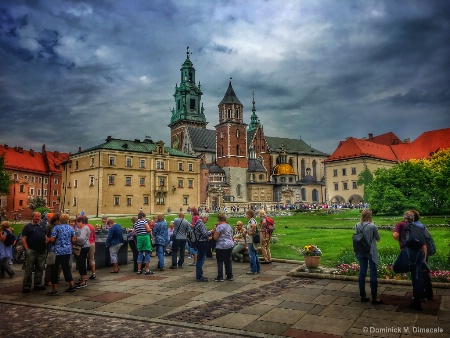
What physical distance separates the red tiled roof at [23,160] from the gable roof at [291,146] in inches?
2189

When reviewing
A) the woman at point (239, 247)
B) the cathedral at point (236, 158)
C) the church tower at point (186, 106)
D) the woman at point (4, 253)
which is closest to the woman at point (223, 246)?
the woman at point (239, 247)

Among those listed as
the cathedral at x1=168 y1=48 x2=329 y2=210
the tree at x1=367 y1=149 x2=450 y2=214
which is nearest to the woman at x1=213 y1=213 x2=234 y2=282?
the tree at x1=367 y1=149 x2=450 y2=214

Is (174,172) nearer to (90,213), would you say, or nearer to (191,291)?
(90,213)

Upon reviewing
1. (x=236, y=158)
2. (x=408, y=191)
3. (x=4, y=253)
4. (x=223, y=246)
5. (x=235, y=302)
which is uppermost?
(x=236, y=158)

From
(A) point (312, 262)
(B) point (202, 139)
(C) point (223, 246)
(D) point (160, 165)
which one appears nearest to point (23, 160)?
(D) point (160, 165)

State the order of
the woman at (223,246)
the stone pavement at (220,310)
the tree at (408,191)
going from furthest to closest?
the tree at (408,191) < the woman at (223,246) < the stone pavement at (220,310)

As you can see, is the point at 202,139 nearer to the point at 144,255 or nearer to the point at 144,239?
the point at 144,255

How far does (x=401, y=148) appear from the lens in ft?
285

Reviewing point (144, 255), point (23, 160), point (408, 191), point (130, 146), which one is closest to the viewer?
point (144, 255)

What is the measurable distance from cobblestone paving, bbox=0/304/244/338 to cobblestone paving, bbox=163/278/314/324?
2.21 ft

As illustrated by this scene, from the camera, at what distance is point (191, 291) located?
10453mm

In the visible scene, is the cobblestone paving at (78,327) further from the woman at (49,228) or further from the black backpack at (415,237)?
the black backpack at (415,237)

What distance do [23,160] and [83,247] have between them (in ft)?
242

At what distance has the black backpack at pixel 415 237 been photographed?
8289 millimetres
